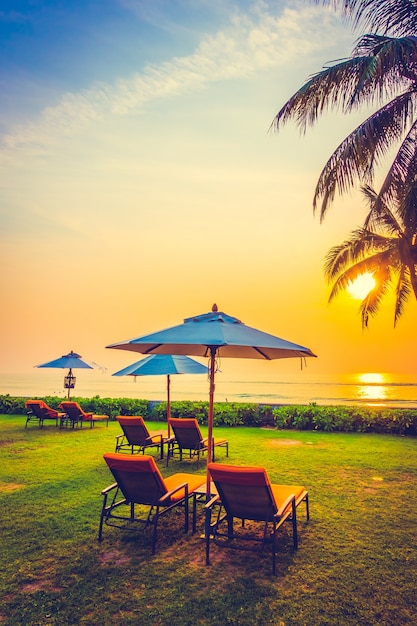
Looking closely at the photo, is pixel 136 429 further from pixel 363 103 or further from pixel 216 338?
pixel 363 103

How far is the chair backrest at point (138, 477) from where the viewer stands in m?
4.51

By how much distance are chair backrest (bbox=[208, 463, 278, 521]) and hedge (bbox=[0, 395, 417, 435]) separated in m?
10.1

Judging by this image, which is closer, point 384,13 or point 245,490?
point 245,490

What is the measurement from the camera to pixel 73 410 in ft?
44.0

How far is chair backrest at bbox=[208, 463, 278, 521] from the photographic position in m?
4.06

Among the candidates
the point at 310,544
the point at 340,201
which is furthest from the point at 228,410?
the point at 310,544

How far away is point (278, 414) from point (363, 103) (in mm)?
9758

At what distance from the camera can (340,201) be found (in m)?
9.40

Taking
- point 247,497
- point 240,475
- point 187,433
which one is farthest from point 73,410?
point 240,475

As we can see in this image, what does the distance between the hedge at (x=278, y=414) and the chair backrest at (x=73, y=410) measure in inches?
114

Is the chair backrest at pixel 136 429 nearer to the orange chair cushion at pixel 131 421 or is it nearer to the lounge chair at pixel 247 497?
the orange chair cushion at pixel 131 421

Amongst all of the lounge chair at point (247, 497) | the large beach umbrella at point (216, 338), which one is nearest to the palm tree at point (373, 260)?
the large beach umbrella at point (216, 338)

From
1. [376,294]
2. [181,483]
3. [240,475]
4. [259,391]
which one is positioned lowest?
[259,391]

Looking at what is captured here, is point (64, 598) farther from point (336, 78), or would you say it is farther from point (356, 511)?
point (336, 78)
